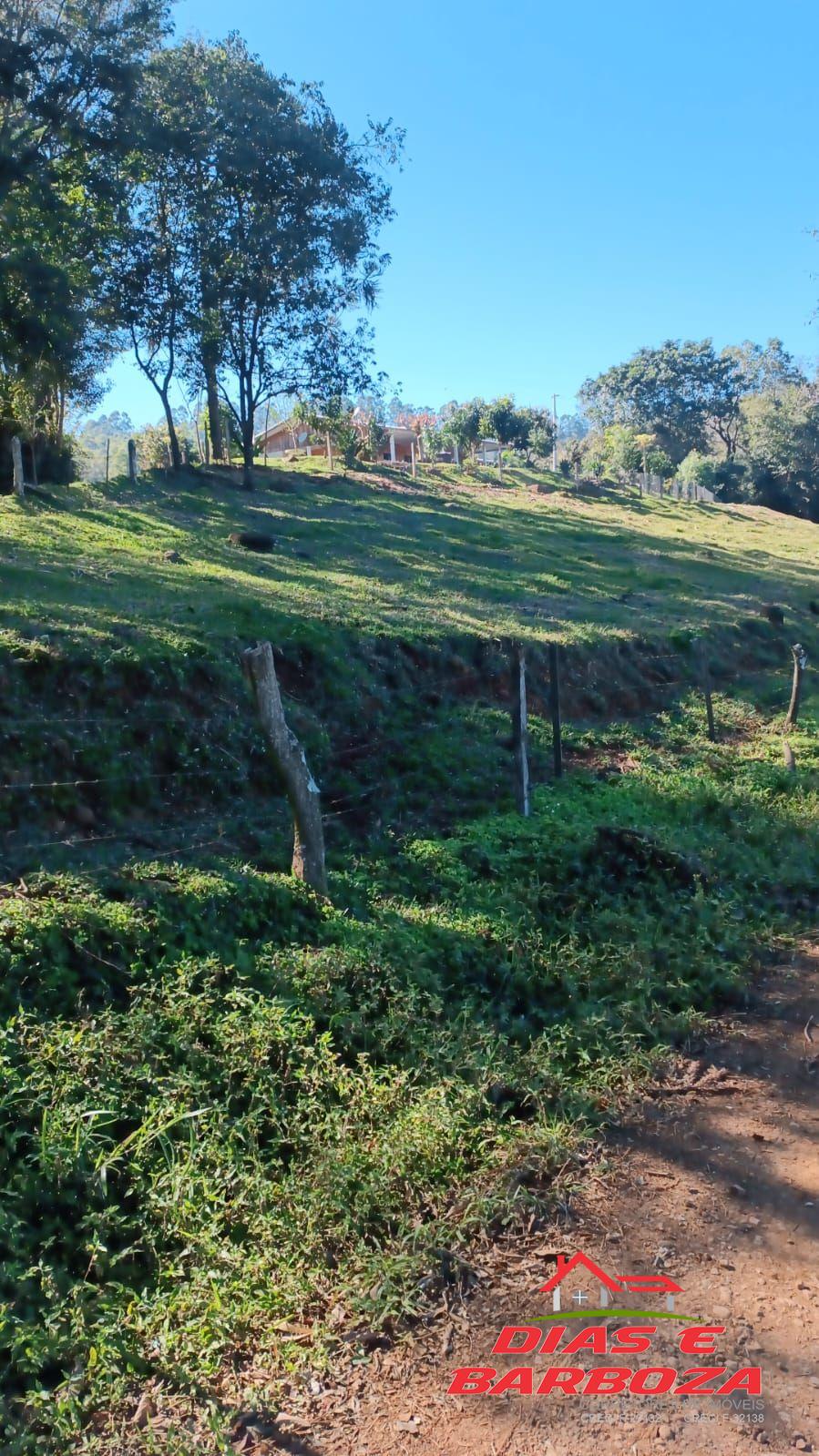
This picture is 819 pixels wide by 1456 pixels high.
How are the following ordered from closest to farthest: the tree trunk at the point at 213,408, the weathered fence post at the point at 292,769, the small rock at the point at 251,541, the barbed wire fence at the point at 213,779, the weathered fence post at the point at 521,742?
the weathered fence post at the point at 292,769 → the barbed wire fence at the point at 213,779 → the weathered fence post at the point at 521,742 → the small rock at the point at 251,541 → the tree trunk at the point at 213,408

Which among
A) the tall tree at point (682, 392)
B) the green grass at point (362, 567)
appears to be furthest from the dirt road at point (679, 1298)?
the tall tree at point (682, 392)

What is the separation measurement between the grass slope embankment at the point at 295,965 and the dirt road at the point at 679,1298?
21 centimetres

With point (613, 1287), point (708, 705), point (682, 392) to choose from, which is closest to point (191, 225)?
point (708, 705)

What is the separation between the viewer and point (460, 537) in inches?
874

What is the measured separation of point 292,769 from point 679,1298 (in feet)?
12.4

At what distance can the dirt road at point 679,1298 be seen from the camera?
319 centimetres

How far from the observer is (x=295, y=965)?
5.80m

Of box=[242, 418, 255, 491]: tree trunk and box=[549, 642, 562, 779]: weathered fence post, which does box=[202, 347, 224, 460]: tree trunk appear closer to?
box=[242, 418, 255, 491]: tree trunk

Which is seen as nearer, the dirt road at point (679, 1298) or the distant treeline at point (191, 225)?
the dirt road at point (679, 1298)

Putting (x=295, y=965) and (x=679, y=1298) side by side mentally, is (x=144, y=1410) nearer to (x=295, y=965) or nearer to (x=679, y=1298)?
(x=679, y=1298)

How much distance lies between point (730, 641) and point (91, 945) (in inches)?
498

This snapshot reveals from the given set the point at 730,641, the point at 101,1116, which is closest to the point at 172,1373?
the point at 101,1116

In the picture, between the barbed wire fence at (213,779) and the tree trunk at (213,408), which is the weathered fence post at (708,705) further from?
the tree trunk at (213,408)

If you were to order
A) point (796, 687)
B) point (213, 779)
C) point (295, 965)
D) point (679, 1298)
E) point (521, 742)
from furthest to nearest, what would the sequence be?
1. point (796, 687)
2. point (521, 742)
3. point (213, 779)
4. point (295, 965)
5. point (679, 1298)
